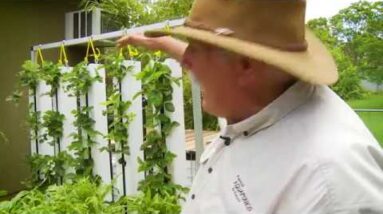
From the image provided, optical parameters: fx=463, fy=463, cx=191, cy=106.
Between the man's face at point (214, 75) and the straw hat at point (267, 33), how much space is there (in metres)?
0.04

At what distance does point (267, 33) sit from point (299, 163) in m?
0.23

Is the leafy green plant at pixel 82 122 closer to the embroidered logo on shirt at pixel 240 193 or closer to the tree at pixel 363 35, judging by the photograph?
the tree at pixel 363 35

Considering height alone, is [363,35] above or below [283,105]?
above

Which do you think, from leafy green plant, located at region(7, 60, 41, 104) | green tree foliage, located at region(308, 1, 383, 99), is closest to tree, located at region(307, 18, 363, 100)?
green tree foliage, located at region(308, 1, 383, 99)

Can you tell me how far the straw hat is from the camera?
768mm

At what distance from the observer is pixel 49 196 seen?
2.13 m

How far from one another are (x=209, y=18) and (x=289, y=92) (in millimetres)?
197

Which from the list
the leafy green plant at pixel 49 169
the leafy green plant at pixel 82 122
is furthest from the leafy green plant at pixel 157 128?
the leafy green plant at pixel 49 169

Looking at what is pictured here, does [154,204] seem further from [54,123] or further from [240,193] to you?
[240,193]

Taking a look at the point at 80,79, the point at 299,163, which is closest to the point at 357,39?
the point at 80,79

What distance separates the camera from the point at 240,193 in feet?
2.61

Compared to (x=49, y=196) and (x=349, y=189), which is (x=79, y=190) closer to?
(x=49, y=196)

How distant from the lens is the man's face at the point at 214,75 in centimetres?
84

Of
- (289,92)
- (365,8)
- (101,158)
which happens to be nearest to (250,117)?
(289,92)
